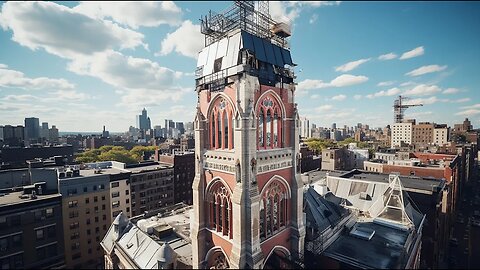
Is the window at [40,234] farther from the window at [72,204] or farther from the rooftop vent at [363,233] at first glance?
the rooftop vent at [363,233]

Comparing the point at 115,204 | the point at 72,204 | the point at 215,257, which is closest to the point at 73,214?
the point at 72,204

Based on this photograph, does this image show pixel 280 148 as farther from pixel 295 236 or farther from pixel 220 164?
pixel 295 236

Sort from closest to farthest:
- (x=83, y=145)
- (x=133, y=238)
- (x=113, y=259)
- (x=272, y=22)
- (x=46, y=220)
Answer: (x=272, y=22)
(x=133, y=238)
(x=113, y=259)
(x=46, y=220)
(x=83, y=145)

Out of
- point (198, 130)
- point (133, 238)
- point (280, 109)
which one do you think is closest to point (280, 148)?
point (280, 109)

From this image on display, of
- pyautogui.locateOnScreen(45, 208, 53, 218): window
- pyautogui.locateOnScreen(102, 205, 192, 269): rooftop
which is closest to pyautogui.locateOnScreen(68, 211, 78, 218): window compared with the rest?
pyautogui.locateOnScreen(45, 208, 53, 218): window

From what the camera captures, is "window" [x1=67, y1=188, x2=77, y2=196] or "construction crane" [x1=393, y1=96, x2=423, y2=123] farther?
"construction crane" [x1=393, y1=96, x2=423, y2=123]

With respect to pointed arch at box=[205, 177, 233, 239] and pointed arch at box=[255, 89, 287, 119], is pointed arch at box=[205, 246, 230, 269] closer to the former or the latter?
pointed arch at box=[205, 177, 233, 239]

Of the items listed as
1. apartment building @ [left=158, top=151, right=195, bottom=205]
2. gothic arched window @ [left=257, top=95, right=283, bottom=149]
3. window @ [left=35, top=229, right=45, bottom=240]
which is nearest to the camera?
gothic arched window @ [left=257, top=95, right=283, bottom=149]
